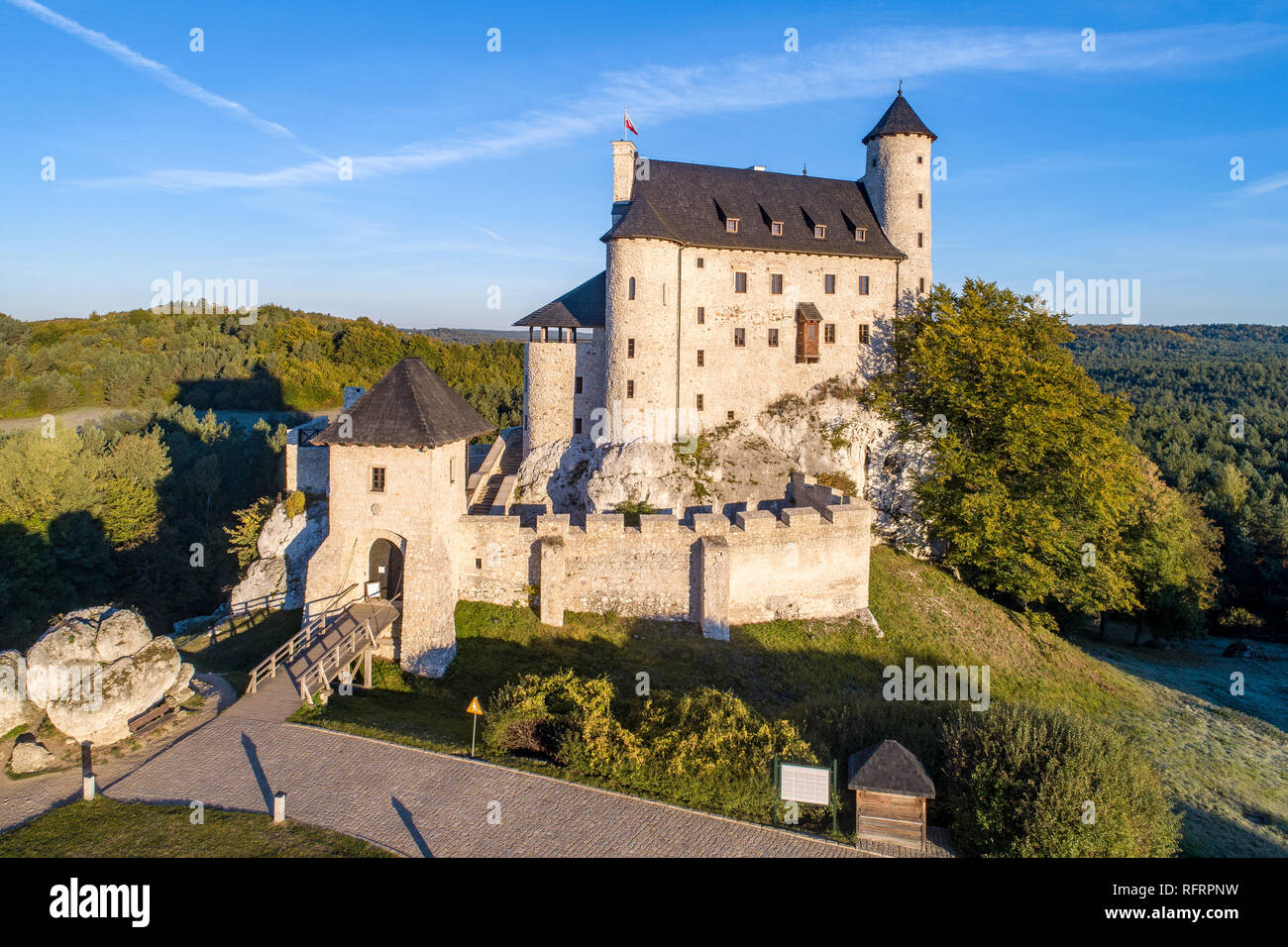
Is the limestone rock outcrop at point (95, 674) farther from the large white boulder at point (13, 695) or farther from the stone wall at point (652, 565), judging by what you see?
the stone wall at point (652, 565)

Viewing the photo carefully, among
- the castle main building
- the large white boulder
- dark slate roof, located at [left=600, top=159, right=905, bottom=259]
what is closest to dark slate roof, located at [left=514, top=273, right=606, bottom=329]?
the castle main building

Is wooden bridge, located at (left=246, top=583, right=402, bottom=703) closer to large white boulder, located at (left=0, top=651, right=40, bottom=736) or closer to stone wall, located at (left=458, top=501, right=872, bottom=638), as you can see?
stone wall, located at (left=458, top=501, right=872, bottom=638)

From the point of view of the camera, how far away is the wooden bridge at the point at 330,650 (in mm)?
17062

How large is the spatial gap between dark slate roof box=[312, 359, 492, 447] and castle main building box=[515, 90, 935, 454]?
469 inches

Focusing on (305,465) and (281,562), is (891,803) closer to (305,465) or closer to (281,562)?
(281,562)

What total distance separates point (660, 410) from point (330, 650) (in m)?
18.3

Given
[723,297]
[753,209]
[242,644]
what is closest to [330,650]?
[242,644]

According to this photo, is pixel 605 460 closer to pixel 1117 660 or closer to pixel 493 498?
pixel 493 498

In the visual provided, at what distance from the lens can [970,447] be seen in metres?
30.0

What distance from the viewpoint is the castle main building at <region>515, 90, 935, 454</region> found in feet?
105

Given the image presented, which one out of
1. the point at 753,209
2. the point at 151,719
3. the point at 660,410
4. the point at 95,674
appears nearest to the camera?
the point at 95,674

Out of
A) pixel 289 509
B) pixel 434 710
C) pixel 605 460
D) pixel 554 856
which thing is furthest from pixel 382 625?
pixel 605 460

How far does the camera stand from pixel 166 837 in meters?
11.6

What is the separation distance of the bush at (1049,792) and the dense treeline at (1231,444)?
2384 centimetres
